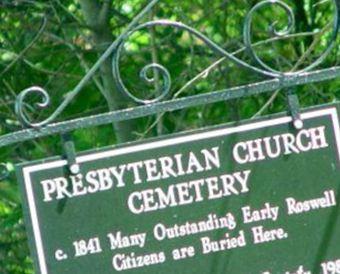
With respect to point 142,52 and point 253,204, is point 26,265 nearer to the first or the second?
point 142,52

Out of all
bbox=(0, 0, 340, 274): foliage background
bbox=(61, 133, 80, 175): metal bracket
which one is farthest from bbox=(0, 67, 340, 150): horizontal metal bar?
bbox=(0, 0, 340, 274): foliage background

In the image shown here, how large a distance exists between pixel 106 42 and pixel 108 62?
154mm

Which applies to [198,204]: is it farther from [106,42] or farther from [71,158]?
[106,42]

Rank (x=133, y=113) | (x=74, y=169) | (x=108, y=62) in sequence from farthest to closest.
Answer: (x=108, y=62) → (x=133, y=113) → (x=74, y=169)

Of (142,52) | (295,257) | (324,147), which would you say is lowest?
(295,257)

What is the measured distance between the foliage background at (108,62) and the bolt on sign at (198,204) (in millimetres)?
2086

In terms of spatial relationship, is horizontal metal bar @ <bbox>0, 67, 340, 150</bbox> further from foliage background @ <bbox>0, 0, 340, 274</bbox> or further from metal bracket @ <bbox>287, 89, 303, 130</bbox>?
foliage background @ <bbox>0, 0, 340, 274</bbox>

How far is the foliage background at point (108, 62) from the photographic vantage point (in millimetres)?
5941

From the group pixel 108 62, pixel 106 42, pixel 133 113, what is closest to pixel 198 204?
pixel 133 113

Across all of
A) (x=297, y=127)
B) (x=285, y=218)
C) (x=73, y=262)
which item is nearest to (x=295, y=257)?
(x=285, y=218)

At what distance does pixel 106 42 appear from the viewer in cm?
600

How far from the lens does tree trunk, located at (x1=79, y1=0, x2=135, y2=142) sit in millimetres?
5902

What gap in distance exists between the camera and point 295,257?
3.73 meters

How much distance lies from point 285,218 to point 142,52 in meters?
2.50
